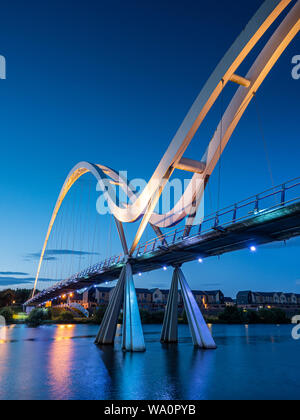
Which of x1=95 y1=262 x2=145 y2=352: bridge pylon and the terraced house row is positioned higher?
the terraced house row

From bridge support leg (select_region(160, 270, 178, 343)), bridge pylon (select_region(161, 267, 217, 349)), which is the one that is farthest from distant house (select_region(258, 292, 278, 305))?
bridge pylon (select_region(161, 267, 217, 349))

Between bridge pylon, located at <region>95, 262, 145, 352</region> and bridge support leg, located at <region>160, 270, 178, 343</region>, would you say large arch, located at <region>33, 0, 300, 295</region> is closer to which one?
bridge pylon, located at <region>95, 262, 145, 352</region>

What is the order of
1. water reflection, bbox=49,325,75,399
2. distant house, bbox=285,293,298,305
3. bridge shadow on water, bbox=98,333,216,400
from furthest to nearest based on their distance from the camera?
distant house, bbox=285,293,298,305 < water reflection, bbox=49,325,75,399 < bridge shadow on water, bbox=98,333,216,400

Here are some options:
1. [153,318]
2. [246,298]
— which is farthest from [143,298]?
[246,298]

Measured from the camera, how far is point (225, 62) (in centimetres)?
1695

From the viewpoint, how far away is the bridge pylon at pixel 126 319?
75.8ft

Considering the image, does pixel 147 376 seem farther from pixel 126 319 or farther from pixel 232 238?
pixel 232 238

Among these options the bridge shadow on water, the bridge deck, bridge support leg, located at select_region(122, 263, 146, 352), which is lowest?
the bridge shadow on water

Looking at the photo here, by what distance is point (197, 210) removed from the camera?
79.5 feet

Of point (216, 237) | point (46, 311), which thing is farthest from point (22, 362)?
point (46, 311)

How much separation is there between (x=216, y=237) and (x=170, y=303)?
1094cm

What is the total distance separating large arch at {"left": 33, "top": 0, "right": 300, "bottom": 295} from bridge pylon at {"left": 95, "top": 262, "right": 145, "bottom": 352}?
2795 millimetres

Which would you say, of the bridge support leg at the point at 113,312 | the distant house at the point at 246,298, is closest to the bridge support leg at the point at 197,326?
the bridge support leg at the point at 113,312

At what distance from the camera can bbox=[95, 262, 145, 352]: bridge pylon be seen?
23.1 meters
